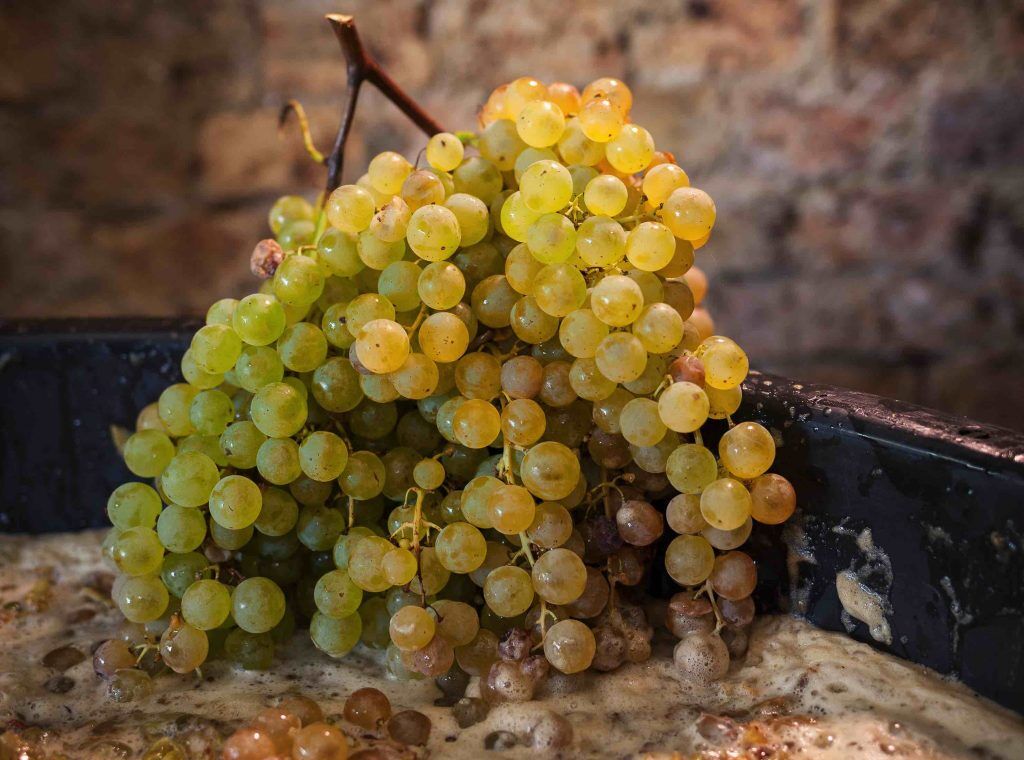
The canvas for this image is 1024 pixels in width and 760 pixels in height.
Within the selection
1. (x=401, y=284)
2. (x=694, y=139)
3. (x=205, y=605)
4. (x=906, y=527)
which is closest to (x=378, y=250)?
(x=401, y=284)

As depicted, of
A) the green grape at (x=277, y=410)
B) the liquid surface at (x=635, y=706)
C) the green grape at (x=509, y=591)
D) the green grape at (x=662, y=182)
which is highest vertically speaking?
the green grape at (x=662, y=182)

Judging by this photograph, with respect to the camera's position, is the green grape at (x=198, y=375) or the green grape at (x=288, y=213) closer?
the green grape at (x=198, y=375)

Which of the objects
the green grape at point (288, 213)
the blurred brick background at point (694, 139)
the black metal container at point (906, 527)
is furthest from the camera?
the blurred brick background at point (694, 139)

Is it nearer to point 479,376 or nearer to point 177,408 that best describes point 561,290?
point 479,376

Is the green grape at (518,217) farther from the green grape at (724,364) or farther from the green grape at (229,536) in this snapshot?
the green grape at (229,536)

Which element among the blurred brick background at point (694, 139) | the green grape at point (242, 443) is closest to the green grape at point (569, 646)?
the green grape at point (242, 443)

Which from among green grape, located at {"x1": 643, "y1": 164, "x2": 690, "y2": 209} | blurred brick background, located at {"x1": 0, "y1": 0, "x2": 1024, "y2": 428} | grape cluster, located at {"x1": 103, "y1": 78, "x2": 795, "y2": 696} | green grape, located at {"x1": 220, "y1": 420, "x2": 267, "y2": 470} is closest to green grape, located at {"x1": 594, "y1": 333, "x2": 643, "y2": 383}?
grape cluster, located at {"x1": 103, "y1": 78, "x2": 795, "y2": 696}
